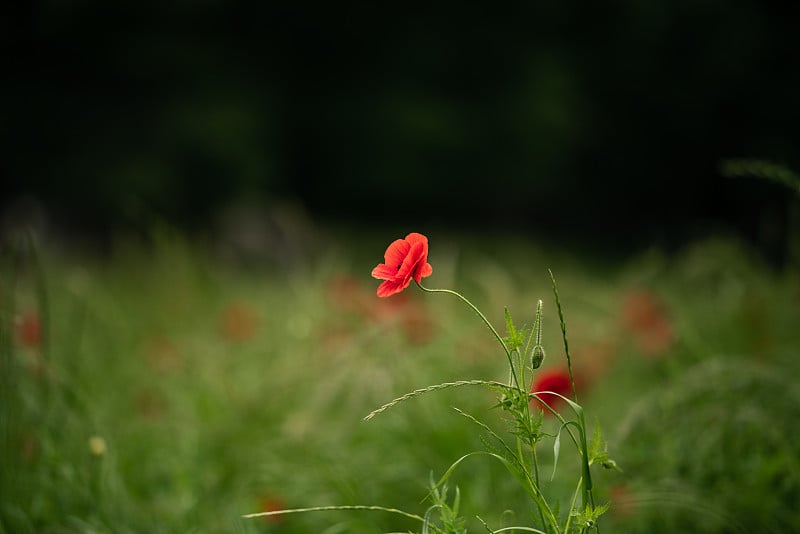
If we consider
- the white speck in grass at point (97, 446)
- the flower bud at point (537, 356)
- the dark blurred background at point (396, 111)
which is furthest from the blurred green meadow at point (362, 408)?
the dark blurred background at point (396, 111)

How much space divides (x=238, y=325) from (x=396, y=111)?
22.2 feet

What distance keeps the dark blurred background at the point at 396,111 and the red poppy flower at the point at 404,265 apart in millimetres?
6424

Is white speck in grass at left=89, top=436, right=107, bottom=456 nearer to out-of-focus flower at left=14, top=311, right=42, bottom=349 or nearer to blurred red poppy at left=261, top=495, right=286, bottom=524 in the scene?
blurred red poppy at left=261, top=495, right=286, bottom=524

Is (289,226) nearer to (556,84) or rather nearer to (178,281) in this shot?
(178,281)

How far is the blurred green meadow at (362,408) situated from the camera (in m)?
1.40

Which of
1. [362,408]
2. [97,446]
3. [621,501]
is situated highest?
[621,501]

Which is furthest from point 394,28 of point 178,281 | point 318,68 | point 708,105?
point 178,281

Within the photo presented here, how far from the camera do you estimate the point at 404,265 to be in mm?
794

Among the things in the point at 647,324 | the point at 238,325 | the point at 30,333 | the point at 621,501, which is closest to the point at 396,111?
the point at 238,325

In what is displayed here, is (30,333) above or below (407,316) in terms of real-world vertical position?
below

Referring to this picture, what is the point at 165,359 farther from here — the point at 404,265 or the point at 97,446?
the point at 404,265

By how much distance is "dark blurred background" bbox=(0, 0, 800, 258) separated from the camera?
733cm

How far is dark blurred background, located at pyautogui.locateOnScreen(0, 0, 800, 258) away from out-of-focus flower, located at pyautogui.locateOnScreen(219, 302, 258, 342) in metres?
5.23

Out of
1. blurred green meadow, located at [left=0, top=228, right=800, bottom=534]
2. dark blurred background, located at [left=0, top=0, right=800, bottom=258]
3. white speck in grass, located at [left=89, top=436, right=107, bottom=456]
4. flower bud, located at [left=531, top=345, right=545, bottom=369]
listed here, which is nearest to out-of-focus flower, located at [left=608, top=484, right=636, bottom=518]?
blurred green meadow, located at [left=0, top=228, right=800, bottom=534]
